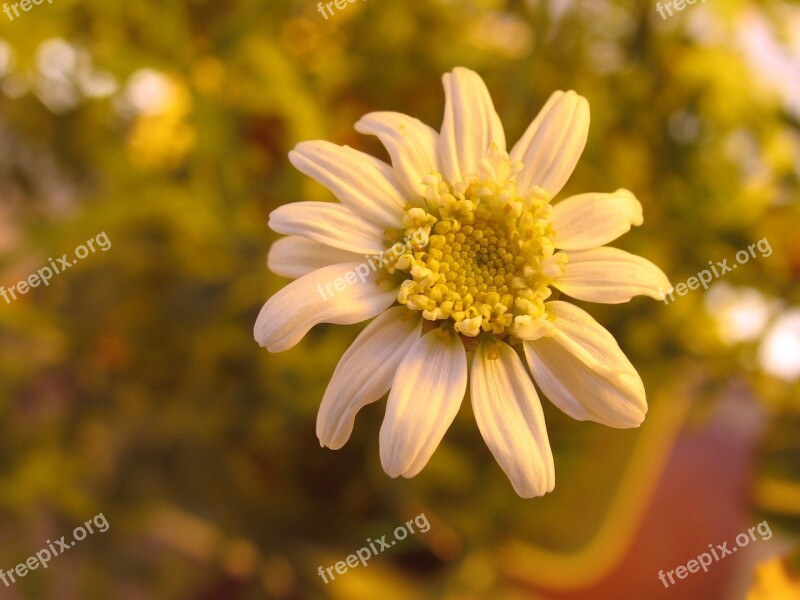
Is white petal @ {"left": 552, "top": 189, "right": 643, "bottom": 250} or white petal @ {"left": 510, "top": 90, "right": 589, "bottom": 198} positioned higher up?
white petal @ {"left": 510, "top": 90, "right": 589, "bottom": 198}

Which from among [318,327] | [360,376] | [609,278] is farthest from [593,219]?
[318,327]

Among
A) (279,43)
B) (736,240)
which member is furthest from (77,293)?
(736,240)

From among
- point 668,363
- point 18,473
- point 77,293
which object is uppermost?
point 77,293

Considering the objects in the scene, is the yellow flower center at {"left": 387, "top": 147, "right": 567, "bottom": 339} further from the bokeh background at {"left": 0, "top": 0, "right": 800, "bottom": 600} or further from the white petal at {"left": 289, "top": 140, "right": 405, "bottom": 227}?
the bokeh background at {"left": 0, "top": 0, "right": 800, "bottom": 600}

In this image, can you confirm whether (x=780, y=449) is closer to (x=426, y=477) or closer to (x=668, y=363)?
(x=668, y=363)

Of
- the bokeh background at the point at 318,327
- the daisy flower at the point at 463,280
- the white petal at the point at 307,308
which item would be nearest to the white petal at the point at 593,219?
the daisy flower at the point at 463,280

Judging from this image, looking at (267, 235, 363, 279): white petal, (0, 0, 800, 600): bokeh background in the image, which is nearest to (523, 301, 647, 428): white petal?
(267, 235, 363, 279): white petal

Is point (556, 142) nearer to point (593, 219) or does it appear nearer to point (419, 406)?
point (593, 219)

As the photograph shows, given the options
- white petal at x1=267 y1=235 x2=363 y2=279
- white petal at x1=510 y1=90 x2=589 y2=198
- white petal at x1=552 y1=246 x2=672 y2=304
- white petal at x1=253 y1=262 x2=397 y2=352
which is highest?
white petal at x1=267 y1=235 x2=363 y2=279
